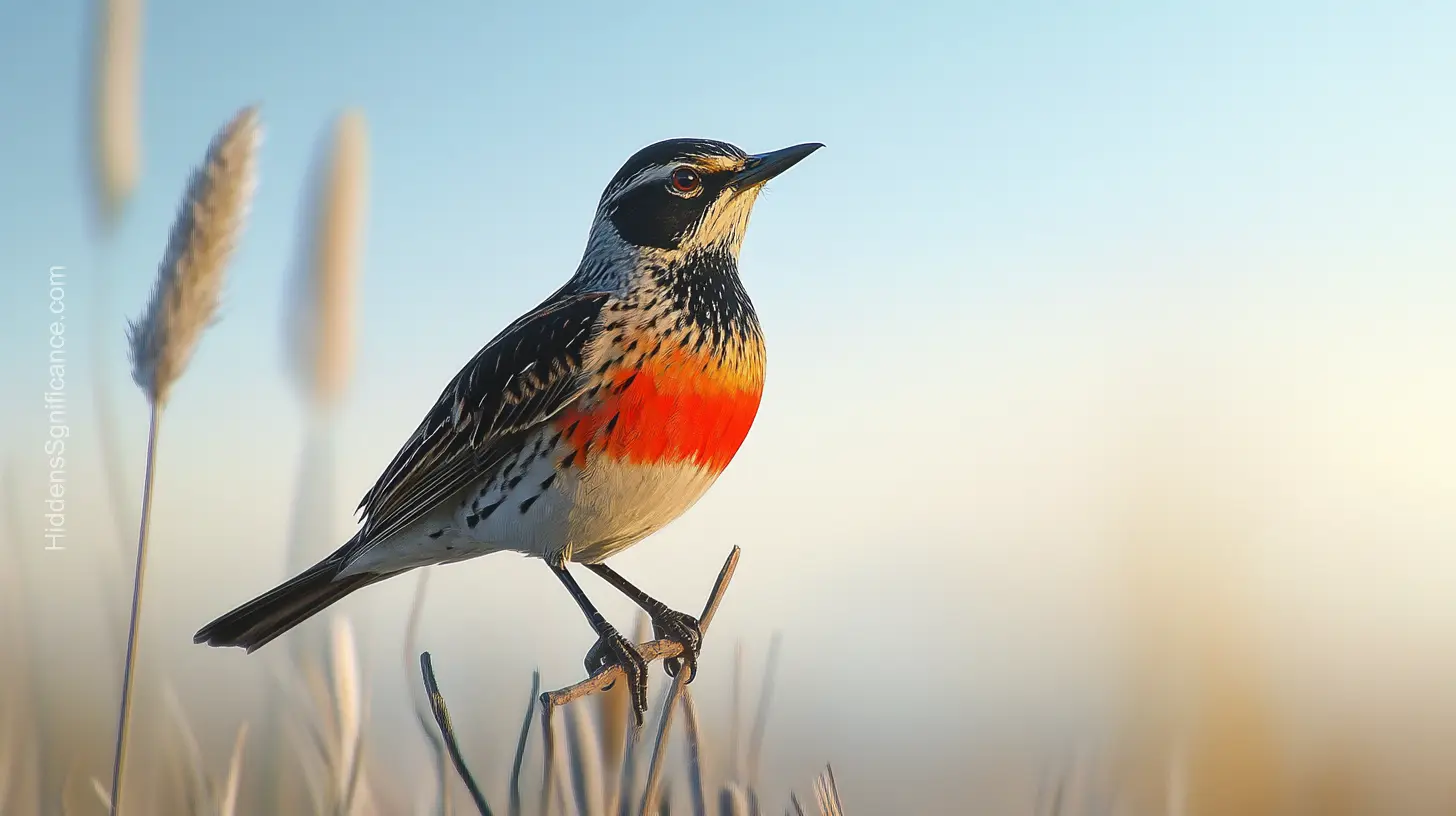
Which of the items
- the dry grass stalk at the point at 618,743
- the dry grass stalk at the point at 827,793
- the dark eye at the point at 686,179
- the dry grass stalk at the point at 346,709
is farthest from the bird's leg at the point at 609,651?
the dark eye at the point at 686,179

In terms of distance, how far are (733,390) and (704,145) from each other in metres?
0.83

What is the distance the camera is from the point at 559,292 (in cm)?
393

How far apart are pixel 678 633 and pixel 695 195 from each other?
1.23m

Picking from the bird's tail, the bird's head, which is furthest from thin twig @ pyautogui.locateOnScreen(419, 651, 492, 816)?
the bird's head

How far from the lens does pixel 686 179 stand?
3.65 m

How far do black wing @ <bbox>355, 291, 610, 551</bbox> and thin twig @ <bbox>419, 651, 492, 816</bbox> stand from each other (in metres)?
1.21

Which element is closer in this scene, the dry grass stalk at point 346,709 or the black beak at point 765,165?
the dry grass stalk at point 346,709

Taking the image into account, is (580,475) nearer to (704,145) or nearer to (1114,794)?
(704,145)

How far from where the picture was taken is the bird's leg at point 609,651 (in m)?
3.09

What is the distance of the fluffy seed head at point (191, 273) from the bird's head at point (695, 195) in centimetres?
137

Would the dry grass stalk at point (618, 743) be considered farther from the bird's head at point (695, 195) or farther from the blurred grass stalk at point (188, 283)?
the bird's head at point (695, 195)

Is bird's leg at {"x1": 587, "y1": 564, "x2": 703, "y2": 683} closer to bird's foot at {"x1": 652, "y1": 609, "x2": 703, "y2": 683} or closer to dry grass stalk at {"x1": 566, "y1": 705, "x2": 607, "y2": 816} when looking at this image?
bird's foot at {"x1": 652, "y1": 609, "x2": 703, "y2": 683}

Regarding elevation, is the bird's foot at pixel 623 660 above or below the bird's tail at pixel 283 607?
below

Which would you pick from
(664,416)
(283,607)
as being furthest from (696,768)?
(283,607)
